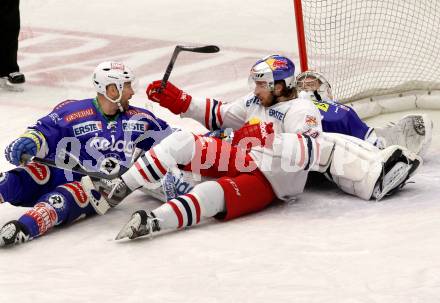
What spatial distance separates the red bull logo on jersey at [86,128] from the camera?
4.17m

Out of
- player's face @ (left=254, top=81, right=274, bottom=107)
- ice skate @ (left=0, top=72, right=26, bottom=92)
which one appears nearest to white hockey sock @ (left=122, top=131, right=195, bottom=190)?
player's face @ (left=254, top=81, right=274, bottom=107)

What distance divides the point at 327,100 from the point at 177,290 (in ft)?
6.09

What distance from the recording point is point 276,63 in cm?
425

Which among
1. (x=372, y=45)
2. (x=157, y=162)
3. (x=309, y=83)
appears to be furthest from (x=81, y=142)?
(x=372, y=45)

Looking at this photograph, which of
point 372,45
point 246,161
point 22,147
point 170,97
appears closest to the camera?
point 22,147

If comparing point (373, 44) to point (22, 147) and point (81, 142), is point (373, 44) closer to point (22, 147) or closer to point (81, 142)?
point (81, 142)

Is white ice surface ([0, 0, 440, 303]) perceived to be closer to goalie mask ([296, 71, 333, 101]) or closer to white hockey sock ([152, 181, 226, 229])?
white hockey sock ([152, 181, 226, 229])

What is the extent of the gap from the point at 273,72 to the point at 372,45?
7.28 feet

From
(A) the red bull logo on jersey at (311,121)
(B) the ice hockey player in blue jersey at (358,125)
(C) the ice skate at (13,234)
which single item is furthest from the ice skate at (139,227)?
(B) the ice hockey player in blue jersey at (358,125)

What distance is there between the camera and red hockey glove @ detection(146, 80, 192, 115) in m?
4.55

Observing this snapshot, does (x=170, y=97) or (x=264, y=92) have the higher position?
(x=264, y=92)

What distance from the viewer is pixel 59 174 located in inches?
164

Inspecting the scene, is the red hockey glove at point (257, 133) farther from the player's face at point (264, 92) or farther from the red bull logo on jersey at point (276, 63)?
the red bull logo on jersey at point (276, 63)

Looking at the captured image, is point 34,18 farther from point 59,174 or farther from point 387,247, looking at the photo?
point 387,247
